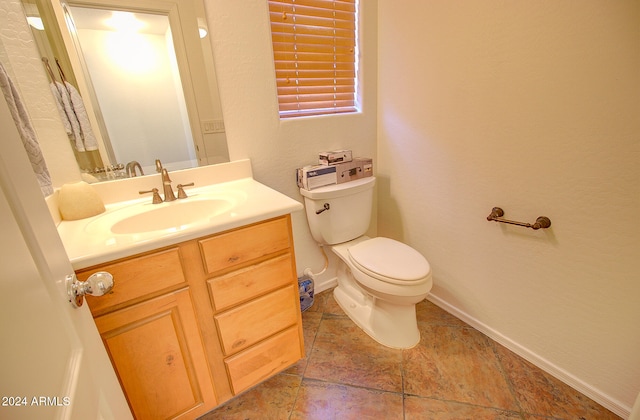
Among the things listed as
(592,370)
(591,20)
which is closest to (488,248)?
(592,370)

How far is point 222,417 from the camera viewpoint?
3.79 feet

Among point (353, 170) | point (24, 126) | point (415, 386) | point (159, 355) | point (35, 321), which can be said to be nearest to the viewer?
point (35, 321)

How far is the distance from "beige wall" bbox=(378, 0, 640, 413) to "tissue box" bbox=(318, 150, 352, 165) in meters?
0.33

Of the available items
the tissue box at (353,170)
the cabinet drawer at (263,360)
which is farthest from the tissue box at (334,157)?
the cabinet drawer at (263,360)

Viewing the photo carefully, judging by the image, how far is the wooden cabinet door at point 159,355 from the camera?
2.74 ft

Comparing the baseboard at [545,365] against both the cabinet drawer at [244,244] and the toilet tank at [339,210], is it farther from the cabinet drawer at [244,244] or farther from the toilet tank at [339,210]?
the cabinet drawer at [244,244]

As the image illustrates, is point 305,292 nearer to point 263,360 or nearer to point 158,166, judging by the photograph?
point 263,360

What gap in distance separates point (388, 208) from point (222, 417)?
1.40 m

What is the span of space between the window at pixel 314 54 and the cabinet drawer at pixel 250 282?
832mm

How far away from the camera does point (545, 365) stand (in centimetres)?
124

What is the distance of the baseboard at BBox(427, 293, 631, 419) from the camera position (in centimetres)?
106

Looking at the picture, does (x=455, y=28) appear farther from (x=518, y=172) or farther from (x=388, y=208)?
(x=388, y=208)

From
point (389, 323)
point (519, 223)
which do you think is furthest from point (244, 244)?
point (519, 223)

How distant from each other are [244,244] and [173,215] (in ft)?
→ 1.24
